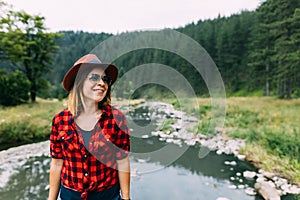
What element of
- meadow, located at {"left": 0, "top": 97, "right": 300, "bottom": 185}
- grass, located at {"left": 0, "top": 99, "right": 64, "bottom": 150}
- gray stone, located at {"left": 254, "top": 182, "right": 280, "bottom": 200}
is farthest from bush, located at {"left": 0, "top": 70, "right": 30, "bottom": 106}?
gray stone, located at {"left": 254, "top": 182, "right": 280, "bottom": 200}

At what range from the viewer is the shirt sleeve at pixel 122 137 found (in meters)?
1.18

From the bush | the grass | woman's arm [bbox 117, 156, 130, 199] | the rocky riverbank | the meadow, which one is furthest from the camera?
the bush

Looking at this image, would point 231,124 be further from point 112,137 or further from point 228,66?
point 228,66

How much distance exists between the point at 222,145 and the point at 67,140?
19.7 ft

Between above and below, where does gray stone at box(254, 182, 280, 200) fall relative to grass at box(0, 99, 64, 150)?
below

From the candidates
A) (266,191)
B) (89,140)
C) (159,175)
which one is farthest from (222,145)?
(89,140)

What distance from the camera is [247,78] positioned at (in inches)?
975

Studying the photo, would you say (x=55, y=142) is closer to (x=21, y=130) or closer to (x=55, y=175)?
(x=55, y=175)

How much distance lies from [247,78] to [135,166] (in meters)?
23.0

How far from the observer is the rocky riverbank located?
367 centimetres

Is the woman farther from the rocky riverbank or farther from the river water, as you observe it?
the rocky riverbank

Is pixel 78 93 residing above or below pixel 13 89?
below

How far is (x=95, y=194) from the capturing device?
1.21 meters

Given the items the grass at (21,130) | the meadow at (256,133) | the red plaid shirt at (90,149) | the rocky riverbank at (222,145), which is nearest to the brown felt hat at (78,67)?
the red plaid shirt at (90,149)
